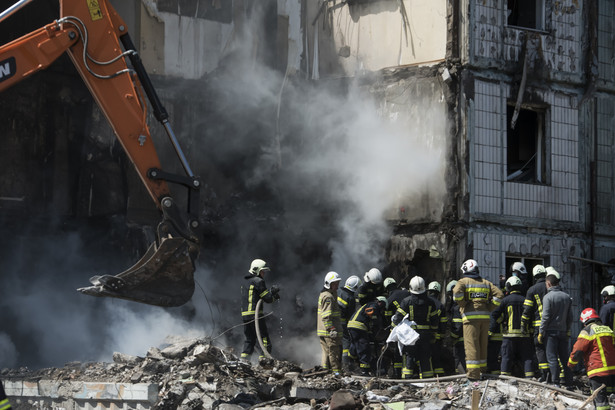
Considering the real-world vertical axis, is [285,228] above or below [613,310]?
above

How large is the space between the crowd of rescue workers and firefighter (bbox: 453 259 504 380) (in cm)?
1

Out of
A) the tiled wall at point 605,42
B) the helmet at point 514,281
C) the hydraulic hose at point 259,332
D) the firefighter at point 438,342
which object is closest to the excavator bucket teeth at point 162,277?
the hydraulic hose at point 259,332

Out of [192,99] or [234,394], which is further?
[192,99]

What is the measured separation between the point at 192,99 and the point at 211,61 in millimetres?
869

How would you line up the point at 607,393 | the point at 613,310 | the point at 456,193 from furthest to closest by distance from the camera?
the point at 456,193 < the point at 613,310 < the point at 607,393

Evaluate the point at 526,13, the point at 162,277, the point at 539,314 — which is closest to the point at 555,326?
the point at 539,314

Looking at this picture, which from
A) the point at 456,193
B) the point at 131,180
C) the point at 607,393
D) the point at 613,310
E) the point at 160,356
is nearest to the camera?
the point at 607,393

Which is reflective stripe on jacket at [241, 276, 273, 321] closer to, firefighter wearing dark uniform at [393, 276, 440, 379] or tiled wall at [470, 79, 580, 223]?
firefighter wearing dark uniform at [393, 276, 440, 379]

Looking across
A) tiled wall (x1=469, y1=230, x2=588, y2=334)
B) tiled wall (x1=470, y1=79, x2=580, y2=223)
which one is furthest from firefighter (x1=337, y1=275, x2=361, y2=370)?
tiled wall (x1=470, y1=79, x2=580, y2=223)

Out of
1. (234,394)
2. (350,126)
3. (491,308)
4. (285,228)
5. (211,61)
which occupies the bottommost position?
(234,394)

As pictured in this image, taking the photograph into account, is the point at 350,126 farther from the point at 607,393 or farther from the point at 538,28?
the point at 607,393

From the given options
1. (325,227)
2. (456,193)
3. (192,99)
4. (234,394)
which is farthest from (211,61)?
(234,394)

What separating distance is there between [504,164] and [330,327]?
5.11 metres

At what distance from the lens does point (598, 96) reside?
18.6 m
